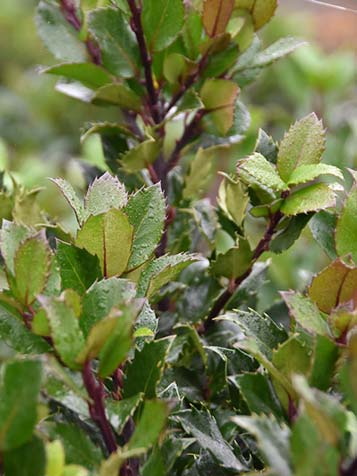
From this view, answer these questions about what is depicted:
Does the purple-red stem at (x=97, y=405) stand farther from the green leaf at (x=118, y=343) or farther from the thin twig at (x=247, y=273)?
the thin twig at (x=247, y=273)

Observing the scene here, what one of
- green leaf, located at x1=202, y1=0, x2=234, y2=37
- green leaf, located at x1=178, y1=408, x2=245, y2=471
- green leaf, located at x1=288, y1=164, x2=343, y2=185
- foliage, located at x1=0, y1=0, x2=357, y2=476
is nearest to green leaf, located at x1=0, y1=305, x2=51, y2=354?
foliage, located at x1=0, y1=0, x2=357, y2=476

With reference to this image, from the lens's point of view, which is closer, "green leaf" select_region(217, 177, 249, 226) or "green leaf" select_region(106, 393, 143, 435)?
"green leaf" select_region(106, 393, 143, 435)

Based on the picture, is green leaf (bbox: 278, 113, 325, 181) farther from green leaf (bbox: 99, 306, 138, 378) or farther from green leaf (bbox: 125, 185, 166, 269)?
green leaf (bbox: 99, 306, 138, 378)

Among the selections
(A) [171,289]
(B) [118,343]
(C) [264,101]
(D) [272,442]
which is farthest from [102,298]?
(C) [264,101]

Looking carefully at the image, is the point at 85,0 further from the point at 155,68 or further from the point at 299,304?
→ the point at 299,304

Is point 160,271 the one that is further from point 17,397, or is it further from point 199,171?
point 199,171

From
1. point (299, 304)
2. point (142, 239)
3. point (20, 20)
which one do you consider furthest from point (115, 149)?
point (20, 20)

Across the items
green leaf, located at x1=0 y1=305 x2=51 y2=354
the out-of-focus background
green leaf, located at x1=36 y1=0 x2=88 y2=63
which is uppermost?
green leaf, located at x1=36 y1=0 x2=88 y2=63
